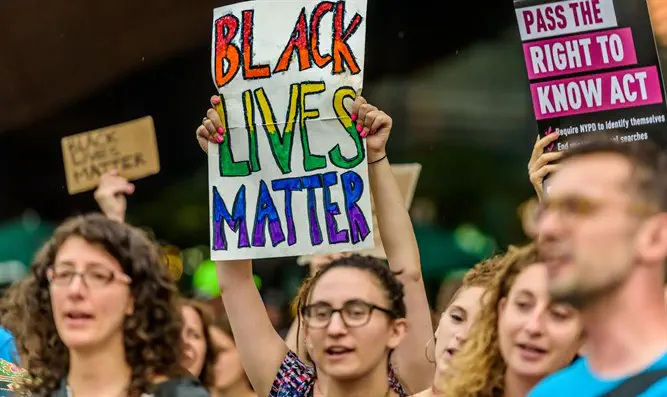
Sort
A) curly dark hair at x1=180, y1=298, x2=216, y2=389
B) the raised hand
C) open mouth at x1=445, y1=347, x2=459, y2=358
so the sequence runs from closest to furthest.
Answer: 1. open mouth at x1=445, y1=347, x2=459, y2=358
2. the raised hand
3. curly dark hair at x1=180, y1=298, x2=216, y2=389

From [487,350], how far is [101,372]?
896 millimetres

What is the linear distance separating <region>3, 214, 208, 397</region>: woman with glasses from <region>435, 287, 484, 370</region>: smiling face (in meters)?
0.73

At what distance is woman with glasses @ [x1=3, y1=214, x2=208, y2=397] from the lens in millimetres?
3297

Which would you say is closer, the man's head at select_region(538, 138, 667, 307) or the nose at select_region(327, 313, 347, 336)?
the man's head at select_region(538, 138, 667, 307)

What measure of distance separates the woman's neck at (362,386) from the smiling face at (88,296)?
2.22 ft

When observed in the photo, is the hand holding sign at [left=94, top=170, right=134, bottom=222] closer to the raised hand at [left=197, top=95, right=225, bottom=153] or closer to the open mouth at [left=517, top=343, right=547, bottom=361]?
the raised hand at [left=197, top=95, right=225, bottom=153]

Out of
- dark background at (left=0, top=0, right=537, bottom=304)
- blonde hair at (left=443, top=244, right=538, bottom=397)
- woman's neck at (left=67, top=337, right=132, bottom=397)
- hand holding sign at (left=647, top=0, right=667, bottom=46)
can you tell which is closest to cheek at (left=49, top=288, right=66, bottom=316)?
woman's neck at (left=67, top=337, right=132, bottom=397)

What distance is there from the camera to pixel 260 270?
343 inches

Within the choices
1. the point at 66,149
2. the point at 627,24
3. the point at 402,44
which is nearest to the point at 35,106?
the point at 402,44

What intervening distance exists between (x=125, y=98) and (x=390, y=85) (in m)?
1.75

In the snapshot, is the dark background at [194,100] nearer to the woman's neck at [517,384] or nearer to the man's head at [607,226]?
the woman's neck at [517,384]

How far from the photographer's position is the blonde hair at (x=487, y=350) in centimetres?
335

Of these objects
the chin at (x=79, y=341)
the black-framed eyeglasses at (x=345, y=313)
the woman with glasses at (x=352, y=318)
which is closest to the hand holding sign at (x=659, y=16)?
the woman with glasses at (x=352, y=318)

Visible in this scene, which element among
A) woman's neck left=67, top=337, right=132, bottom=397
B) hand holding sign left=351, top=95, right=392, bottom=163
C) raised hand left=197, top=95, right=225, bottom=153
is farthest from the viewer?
raised hand left=197, top=95, right=225, bottom=153
